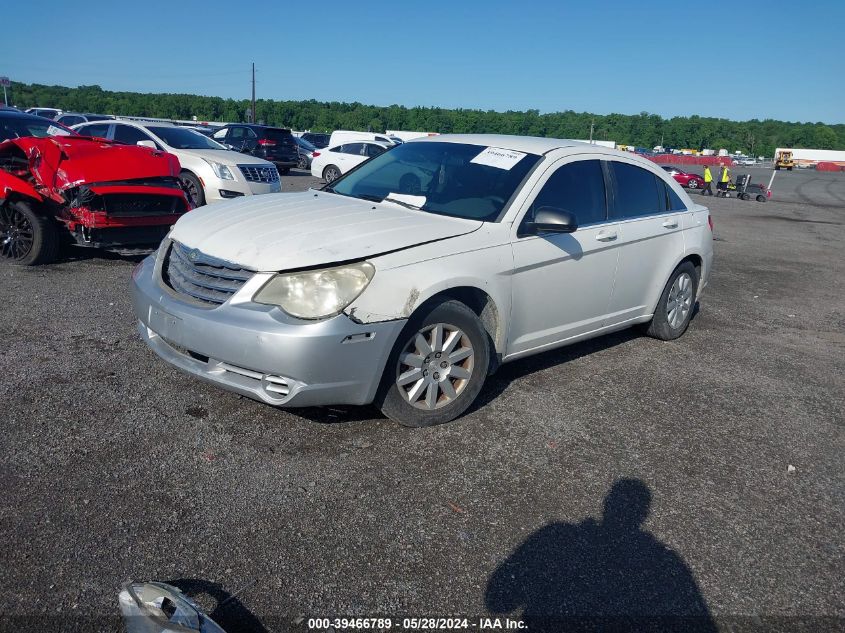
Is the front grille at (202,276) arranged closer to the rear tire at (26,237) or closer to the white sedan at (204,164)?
the rear tire at (26,237)

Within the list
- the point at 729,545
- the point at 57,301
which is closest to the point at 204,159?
the point at 57,301

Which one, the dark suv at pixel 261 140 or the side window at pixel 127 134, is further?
the dark suv at pixel 261 140

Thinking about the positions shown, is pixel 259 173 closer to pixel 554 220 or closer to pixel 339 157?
pixel 554 220

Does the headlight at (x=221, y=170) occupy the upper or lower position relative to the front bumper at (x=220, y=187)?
upper

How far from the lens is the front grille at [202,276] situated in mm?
3496

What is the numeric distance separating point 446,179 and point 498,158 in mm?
385

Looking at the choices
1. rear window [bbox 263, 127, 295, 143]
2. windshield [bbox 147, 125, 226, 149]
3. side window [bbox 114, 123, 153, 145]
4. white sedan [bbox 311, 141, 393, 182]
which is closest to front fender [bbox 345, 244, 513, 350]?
windshield [bbox 147, 125, 226, 149]

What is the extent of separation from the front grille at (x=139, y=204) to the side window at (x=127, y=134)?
565 centimetres

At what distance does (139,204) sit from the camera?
23.6ft

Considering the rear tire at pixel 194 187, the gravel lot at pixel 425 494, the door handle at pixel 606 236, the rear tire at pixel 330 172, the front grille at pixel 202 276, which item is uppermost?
the door handle at pixel 606 236

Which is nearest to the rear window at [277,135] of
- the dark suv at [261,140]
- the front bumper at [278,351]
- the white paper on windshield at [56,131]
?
the dark suv at [261,140]

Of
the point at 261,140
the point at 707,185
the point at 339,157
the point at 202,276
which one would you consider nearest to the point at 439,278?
the point at 202,276

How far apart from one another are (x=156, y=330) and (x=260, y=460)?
0.98 metres

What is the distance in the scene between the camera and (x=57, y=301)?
5.98 m
